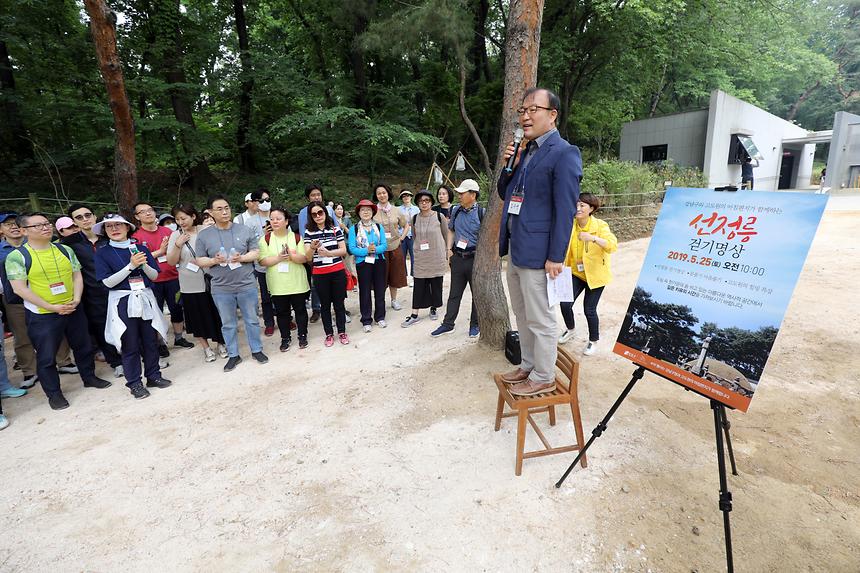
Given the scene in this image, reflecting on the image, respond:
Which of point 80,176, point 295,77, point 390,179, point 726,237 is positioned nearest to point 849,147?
point 390,179

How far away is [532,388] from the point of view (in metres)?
2.73

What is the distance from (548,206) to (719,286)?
1.01 m

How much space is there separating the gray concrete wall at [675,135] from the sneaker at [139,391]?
20799 mm

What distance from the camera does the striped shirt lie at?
4969 millimetres

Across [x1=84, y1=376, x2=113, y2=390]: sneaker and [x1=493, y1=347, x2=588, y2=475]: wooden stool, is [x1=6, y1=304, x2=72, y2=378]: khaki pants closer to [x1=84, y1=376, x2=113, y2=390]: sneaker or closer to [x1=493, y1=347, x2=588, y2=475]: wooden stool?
[x1=84, y1=376, x2=113, y2=390]: sneaker

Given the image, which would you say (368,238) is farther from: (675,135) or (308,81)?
(675,135)

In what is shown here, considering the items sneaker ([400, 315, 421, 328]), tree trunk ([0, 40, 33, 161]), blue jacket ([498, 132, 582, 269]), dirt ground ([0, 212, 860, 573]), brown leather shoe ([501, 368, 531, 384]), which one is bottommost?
dirt ground ([0, 212, 860, 573])

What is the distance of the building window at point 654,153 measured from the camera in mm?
19094

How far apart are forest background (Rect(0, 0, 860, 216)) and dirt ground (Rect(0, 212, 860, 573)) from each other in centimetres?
824

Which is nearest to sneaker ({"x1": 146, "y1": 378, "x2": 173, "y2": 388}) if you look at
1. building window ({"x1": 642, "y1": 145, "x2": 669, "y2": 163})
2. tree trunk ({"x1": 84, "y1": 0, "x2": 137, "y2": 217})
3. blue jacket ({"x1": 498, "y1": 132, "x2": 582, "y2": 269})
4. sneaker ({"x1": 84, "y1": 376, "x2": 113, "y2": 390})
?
sneaker ({"x1": 84, "y1": 376, "x2": 113, "y2": 390})

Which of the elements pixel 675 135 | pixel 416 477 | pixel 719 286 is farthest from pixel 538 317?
pixel 675 135

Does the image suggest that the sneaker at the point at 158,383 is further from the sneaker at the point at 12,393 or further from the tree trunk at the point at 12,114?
the tree trunk at the point at 12,114

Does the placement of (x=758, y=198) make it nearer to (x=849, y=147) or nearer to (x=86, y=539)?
(x=86, y=539)

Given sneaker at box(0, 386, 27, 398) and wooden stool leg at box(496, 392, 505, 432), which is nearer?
wooden stool leg at box(496, 392, 505, 432)
